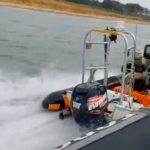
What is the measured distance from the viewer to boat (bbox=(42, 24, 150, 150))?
2.08m

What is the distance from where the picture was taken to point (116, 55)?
393 inches

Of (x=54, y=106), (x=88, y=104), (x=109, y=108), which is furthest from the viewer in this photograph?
(x=54, y=106)

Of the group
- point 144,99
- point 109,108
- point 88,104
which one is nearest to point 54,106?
point 109,108

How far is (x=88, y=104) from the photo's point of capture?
2.54 m

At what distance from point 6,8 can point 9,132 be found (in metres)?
32.4

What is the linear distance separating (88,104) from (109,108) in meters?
0.60

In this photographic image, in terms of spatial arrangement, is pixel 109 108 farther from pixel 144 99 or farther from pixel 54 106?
pixel 54 106

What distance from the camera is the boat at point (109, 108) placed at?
2076mm

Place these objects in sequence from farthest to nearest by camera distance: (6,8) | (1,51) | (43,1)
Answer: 1. (6,8)
2. (43,1)
3. (1,51)

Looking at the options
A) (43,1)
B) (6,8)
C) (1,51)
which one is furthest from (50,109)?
(6,8)

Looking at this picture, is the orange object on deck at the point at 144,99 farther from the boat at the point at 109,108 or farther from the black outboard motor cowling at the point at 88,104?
the black outboard motor cowling at the point at 88,104

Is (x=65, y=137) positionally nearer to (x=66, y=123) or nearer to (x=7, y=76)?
(x=66, y=123)

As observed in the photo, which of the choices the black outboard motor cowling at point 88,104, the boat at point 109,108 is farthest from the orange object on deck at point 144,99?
the black outboard motor cowling at point 88,104

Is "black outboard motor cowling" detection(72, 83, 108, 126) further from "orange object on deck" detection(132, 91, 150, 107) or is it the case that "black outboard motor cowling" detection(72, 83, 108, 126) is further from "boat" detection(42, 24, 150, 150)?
"orange object on deck" detection(132, 91, 150, 107)
